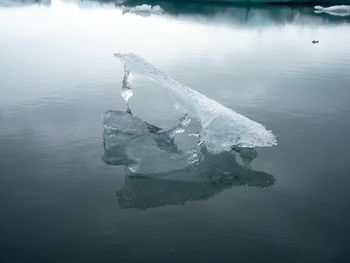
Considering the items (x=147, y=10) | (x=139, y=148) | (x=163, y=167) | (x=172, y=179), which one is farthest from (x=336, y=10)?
(x=172, y=179)

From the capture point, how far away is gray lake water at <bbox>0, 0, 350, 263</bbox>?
7102 mm

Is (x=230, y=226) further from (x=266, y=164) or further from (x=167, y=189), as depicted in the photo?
(x=266, y=164)

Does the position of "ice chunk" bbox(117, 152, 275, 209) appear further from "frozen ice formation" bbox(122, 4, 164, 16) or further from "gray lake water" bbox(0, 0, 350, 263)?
"frozen ice formation" bbox(122, 4, 164, 16)

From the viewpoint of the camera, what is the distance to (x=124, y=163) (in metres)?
10.1

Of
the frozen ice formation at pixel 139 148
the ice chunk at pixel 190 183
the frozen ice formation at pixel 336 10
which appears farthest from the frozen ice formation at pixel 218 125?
the frozen ice formation at pixel 336 10

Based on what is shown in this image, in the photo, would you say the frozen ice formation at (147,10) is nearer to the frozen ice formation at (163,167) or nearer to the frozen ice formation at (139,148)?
the frozen ice formation at (139,148)

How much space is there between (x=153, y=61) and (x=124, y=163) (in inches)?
602

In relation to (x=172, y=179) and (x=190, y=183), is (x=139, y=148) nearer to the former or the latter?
(x=172, y=179)

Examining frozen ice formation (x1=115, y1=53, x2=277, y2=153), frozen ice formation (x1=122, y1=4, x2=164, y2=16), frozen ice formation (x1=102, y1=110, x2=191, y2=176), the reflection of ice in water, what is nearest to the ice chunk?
the reflection of ice in water

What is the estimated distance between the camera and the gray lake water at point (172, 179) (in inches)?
280

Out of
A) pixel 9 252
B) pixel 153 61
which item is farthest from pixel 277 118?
pixel 153 61

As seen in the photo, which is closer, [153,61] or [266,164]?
[266,164]

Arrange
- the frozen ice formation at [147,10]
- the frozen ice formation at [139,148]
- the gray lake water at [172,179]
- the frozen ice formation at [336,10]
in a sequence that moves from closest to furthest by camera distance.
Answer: the gray lake water at [172,179] → the frozen ice formation at [139,148] → the frozen ice formation at [336,10] → the frozen ice formation at [147,10]

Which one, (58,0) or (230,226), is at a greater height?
(58,0)
